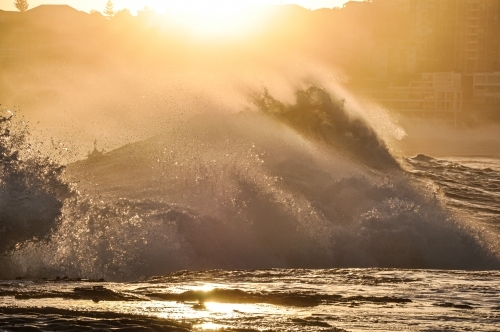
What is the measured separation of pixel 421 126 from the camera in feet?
281

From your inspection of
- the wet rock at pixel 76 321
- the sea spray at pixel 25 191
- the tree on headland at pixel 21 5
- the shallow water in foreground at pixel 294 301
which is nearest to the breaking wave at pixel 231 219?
the sea spray at pixel 25 191

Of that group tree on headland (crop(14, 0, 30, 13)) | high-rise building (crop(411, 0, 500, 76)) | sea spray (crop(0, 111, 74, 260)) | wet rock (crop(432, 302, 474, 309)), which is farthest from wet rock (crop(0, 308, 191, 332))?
tree on headland (crop(14, 0, 30, 13))

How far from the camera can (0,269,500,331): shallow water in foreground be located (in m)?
11.7

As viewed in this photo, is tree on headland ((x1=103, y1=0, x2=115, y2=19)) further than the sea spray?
Yes

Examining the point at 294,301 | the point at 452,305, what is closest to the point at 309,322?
the point at 294,301

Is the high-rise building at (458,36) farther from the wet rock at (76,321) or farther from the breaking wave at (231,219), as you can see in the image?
the wet rock at (76,321)

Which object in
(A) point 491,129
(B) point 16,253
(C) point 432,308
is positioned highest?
(A) point 491,129

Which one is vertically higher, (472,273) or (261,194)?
(261,194)

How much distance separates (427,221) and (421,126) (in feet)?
217

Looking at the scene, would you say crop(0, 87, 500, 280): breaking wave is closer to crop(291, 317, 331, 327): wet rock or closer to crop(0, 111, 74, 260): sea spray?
crop(0, 111, 74, 260): sea spray

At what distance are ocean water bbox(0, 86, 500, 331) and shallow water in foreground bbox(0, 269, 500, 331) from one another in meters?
0.03

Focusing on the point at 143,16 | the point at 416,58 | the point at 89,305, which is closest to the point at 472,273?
the point at 89,305

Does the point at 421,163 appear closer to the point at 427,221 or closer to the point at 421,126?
the point at 427,221

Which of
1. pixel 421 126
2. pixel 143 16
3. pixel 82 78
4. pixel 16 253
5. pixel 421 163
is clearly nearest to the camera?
pixel 16 253
